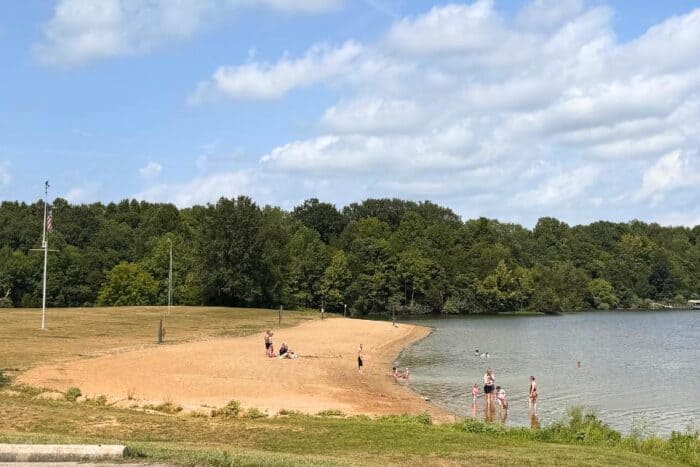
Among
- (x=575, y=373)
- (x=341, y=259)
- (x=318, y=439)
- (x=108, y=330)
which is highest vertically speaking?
(x=341, y=259)

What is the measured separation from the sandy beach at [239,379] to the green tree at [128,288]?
2224 inches

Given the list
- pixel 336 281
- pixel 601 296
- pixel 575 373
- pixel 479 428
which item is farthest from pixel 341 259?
pixel 479 428

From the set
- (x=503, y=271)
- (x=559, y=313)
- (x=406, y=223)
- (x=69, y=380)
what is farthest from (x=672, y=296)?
(x=69, y=380)

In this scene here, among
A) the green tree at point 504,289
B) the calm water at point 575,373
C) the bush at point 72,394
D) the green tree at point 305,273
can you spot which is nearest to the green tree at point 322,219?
the green tree at point 305,273

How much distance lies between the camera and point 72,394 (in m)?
22.4

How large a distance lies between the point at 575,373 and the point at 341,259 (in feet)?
270

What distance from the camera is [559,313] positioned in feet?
436

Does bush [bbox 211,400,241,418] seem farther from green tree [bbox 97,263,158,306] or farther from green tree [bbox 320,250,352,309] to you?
green tree [bbox 320,250,352,309]

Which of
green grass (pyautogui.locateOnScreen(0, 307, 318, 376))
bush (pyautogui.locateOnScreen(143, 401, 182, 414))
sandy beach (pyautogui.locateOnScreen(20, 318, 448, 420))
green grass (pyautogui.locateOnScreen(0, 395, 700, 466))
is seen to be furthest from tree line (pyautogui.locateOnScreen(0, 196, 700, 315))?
green grass (pyautogui.locateOnScreen(0, 395, 700, 466))

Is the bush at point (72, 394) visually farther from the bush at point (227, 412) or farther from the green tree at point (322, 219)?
the green tree at point (322, 219)

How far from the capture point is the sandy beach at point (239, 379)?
25453 mm

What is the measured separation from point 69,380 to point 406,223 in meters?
121

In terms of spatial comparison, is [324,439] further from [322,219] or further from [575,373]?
[322,219]

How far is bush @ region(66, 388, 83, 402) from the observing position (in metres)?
21.8
